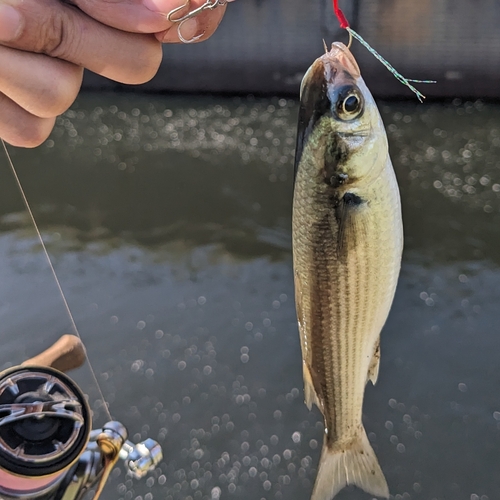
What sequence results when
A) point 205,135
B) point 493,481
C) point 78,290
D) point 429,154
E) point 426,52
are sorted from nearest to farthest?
1. point 493,481
2. point 78,290
3. point 429,154
4. point 205,135
5. point 426,52

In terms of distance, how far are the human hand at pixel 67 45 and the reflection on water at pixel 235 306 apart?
163 inches

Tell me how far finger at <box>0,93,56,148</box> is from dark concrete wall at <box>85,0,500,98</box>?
12.7 metres

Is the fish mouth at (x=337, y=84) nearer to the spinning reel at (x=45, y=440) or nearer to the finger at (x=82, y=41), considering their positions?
the finger at (x=82, y=41)

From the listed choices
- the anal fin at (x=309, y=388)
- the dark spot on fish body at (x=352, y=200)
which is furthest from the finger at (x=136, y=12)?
the anal fin at (x=309, y=388)

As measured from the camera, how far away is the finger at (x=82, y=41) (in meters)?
1.28

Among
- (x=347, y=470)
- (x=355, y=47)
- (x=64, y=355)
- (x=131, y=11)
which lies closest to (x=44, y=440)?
(x=64, y=355)

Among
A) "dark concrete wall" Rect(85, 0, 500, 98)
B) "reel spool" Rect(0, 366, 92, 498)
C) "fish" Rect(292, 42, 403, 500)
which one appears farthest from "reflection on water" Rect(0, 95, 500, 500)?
"fish" Rect(292, 42, 403, 500)

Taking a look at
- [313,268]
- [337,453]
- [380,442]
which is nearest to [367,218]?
[313,268]

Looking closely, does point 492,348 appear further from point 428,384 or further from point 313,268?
point 313,268

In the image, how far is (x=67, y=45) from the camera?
134 cm

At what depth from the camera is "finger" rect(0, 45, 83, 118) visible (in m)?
1.32

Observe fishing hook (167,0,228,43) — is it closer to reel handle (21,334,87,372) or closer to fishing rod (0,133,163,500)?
fishing rod (0,133,163,500)

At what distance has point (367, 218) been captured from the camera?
1658mm

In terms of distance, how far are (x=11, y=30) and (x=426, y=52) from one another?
13823 mm
